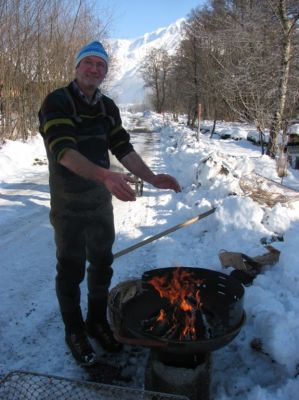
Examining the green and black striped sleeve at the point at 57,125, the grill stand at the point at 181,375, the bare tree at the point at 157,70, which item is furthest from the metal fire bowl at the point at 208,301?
the bare tree at the point at 157,70

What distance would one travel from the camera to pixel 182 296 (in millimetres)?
2719

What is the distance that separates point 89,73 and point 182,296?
1.63m

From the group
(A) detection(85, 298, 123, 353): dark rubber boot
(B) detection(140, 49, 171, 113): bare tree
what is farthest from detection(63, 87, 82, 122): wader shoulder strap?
(B) detection(140, 49, 171, 113): bare tree

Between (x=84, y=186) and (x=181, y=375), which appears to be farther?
(x=84, y=186)

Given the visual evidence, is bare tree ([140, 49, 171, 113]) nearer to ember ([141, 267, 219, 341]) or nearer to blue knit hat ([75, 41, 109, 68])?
blue knit hat ([75, 41, 109, 68])

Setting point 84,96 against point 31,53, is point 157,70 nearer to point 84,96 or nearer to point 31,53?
point 31,53

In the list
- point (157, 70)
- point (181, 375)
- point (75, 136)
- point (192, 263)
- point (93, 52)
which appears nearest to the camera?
point (181, 375)

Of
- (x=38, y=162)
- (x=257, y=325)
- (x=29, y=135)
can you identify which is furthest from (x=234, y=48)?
(x=257, y=325)

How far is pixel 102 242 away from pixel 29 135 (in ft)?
51.9

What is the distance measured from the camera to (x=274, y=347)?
2.76m

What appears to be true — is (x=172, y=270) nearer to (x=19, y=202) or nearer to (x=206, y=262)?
(x=206, y=262)

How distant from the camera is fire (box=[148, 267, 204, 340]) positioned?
255 cm

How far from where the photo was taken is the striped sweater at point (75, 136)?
8.10ft

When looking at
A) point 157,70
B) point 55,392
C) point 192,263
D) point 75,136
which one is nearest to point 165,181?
point 75,136
